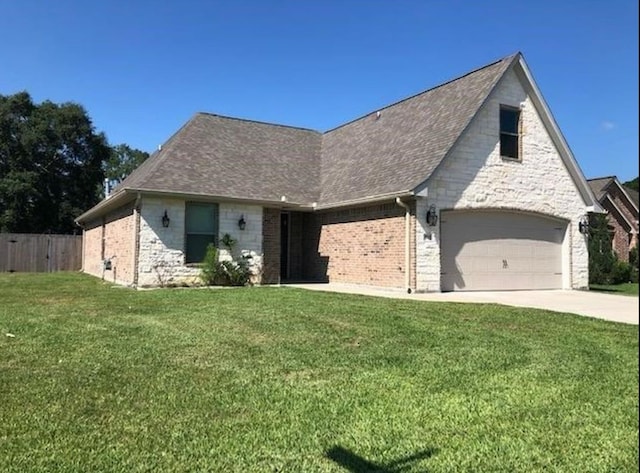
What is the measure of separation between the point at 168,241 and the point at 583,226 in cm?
1234

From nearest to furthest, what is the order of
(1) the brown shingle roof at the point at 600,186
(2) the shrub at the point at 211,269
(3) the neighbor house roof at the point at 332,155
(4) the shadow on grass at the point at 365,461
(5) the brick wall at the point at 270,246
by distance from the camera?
(4) the shadow on grass at the point at 365,461 → (3) the neighbor house roof at the point at 332,155 → (2) the shrub at the point at 211,269 → (5) the brick wall at the point at 270,246 → (1) the brown shingle roof at the point at 600,186

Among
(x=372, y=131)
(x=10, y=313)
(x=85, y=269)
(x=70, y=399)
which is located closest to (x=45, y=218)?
(x=85, y=269)

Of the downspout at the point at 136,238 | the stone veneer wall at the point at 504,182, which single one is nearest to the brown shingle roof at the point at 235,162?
the downspout at the point at 136,238

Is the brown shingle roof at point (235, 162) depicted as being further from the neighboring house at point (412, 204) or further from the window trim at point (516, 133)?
the window trim at point (516, 133)

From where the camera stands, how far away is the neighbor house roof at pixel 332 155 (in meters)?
14.9

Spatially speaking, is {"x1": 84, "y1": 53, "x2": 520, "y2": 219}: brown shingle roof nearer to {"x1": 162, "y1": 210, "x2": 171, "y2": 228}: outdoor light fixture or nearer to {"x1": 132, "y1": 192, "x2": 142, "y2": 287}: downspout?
{"x1": 132, "y1": 192, "x2": 142, "y2": 287}: downspout

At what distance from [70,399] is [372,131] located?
16055 millimetres

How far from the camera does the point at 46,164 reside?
39.5 metres

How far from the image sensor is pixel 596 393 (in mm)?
4914

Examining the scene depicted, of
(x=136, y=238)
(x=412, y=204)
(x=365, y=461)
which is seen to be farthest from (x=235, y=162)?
(x=365, y=461)

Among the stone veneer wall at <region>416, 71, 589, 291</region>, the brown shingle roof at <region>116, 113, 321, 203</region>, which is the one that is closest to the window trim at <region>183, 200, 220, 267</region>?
the brown shingle roof at <region>116, 113, 321, 203</region>

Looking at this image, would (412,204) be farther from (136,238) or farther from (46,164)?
(46,164)

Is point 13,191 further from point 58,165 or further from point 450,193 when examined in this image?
point 450,193

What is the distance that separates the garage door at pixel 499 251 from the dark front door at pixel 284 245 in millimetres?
6253
